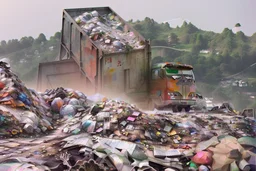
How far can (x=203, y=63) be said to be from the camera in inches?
827

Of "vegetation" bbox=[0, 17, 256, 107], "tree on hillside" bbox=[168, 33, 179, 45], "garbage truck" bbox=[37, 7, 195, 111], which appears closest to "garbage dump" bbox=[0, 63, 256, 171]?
"garbage truck" bbox=[37, 7, 195, 111]

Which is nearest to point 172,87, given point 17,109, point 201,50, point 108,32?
point 108,32

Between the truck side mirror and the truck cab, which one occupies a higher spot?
the truck side mirror

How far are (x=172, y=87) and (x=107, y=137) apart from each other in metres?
2.41

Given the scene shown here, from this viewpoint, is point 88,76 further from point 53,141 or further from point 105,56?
point 53,141

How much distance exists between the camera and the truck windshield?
625 centimetres

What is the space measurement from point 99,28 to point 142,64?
50.6 inches

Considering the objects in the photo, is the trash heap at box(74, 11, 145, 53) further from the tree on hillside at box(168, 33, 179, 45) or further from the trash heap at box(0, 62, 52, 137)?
the tree on hillside at box(168, 33, 179, 45)

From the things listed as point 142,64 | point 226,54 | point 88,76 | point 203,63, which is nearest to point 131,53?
point 142,64

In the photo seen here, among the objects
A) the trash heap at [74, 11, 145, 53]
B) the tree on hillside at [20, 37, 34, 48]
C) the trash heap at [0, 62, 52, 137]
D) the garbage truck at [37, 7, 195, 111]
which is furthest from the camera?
the tree on hillside at [20, 37, 34, 48]

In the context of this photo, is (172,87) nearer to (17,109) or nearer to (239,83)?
(17,109)

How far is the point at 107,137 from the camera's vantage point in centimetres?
416

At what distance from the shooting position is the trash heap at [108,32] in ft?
20.8

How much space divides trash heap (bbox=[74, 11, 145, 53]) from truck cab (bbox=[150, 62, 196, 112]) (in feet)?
2.38
